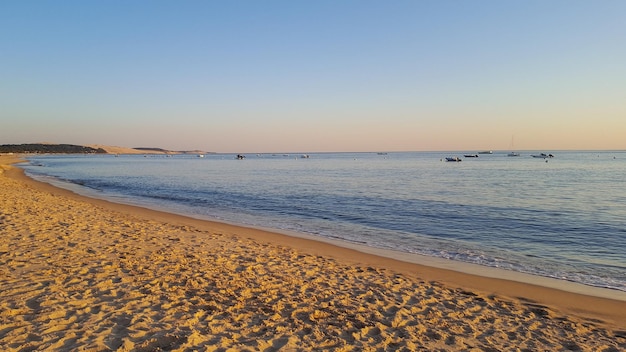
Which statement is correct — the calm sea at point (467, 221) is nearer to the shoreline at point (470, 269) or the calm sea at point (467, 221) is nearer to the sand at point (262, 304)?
the shoreline at point (470, 269)

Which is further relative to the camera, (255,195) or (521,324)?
(255,195)

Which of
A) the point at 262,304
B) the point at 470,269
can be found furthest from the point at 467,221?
the point at 262,304

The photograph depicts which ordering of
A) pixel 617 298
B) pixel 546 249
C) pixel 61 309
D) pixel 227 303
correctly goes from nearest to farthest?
pixel 61 309 → pixel 227 303 → pixel 617 298 → pixel 546 249

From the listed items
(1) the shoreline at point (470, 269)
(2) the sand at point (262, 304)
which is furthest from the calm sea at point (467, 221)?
(2) the sand at point (262, 304)

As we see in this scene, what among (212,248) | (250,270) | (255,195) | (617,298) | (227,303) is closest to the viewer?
(227,303)

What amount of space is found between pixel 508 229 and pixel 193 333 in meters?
13.8

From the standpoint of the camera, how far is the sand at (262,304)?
5270mm

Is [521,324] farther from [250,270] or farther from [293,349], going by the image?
[250,270]

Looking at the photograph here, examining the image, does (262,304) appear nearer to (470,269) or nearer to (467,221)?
(470,269)

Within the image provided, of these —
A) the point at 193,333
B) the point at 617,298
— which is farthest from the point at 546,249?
the point at 193,333

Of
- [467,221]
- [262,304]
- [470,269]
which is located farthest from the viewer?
[467,221]

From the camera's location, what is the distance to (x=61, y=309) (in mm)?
5949

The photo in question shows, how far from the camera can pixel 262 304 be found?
21.8ft

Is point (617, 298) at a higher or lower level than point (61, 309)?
lower
